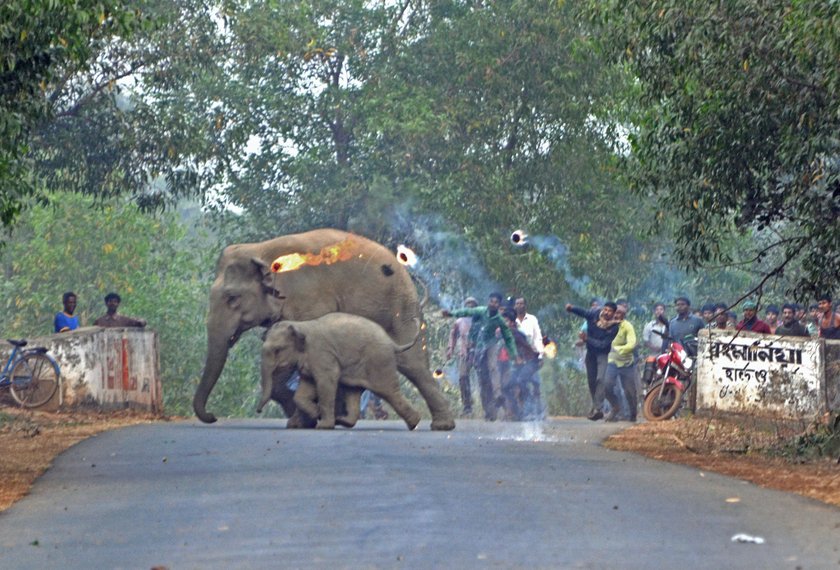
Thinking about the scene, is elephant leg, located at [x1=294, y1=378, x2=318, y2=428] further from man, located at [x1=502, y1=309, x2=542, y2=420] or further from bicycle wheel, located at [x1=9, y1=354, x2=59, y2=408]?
man, located at [x1=502, y1=309, x2=542, y2=420]

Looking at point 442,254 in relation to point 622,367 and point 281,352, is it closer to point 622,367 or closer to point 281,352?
point 622,367

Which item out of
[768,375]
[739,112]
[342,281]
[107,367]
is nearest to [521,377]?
[342,281]

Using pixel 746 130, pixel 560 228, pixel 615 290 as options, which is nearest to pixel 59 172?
pixel 560 228

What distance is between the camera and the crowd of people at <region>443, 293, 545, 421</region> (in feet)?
83.5

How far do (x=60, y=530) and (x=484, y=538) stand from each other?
101 inches

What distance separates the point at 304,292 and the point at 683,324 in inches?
201

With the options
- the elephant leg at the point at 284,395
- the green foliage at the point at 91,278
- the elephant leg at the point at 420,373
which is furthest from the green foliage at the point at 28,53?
the green foliage at the point at 91,278

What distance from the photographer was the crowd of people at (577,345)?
2381cm

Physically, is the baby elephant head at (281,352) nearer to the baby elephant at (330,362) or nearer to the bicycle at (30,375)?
the baby elephant at (330,362)

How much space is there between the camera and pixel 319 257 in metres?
22.7

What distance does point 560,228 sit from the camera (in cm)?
3156

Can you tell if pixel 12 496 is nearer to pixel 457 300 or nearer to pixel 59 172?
pixel 59 172

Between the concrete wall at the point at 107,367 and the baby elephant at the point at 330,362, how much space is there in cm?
380

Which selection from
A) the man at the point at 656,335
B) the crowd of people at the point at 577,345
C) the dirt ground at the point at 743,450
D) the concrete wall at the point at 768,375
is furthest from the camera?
the man at the point at 656,335
